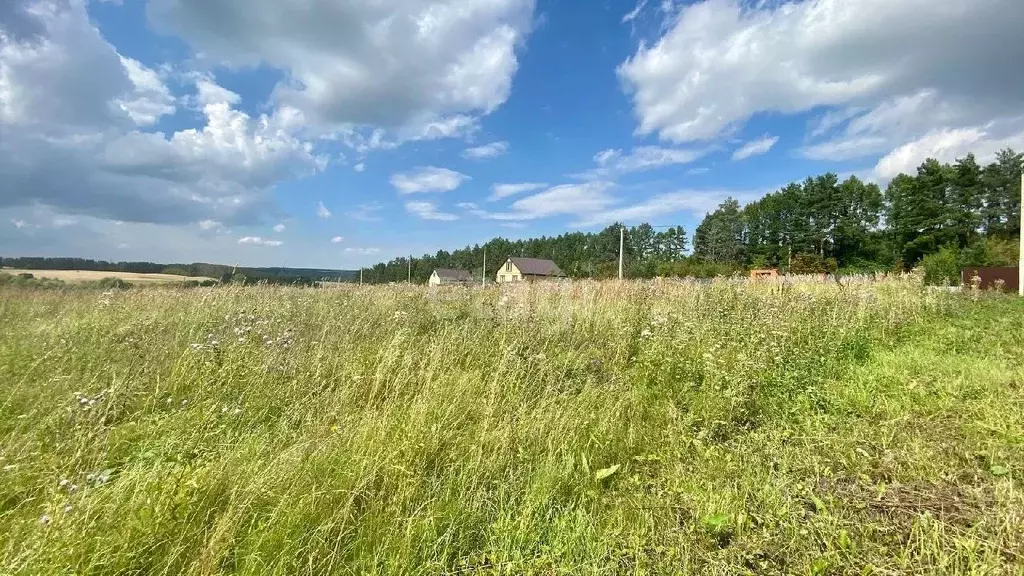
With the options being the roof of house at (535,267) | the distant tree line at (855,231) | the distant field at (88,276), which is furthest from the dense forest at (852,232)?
the distant field at (88,276)

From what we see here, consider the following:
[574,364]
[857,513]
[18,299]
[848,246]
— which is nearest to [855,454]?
[857,513]

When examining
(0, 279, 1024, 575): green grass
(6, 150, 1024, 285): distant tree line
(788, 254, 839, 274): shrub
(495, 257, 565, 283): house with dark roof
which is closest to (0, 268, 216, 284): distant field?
(0, 279, 1024, 575): green grass

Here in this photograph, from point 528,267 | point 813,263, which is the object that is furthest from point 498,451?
point 528,267

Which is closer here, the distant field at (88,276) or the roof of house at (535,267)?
the distant field at (88,276)

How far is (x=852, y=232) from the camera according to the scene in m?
51.5

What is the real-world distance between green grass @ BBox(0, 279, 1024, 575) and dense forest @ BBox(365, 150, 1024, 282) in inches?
807

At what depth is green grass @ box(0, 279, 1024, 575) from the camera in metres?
1.79

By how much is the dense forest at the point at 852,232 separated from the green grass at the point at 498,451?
→ 20.5 m

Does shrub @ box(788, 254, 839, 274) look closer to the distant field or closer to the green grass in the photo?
the green grass

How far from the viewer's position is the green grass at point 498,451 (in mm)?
1789

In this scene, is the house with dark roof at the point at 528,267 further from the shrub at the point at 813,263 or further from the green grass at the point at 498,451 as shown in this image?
the green grass at the point at 498,451

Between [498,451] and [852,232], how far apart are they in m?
65.5

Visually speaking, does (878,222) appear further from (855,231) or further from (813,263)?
(813,263)

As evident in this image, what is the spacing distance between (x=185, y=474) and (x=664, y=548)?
7.81ft
